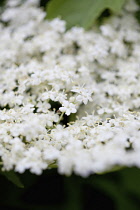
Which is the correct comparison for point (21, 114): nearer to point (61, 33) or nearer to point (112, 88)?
point (112, 88)

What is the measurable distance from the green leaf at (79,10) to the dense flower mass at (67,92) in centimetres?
4

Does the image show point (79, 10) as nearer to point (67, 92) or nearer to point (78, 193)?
point (67, 92)

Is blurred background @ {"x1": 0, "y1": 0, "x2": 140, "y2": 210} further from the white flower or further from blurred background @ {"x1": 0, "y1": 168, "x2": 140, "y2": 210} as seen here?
the white flower

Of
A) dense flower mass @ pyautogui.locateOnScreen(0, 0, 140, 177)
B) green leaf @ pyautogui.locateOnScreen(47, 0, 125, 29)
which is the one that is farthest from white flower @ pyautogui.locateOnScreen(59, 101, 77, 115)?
green leaf @ pyautogui.locateOnScreen(47, 0, 125, 29)

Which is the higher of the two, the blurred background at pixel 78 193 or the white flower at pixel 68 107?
the white flower at pixel 68 107

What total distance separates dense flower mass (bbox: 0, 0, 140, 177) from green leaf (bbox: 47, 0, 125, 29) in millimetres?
39

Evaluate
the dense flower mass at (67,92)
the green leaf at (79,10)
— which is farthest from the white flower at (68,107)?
the green leaf at (79,10)

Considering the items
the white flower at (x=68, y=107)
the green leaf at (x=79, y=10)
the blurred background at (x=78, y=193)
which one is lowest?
the blurred background at (x=78, y=193)

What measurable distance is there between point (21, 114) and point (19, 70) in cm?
26

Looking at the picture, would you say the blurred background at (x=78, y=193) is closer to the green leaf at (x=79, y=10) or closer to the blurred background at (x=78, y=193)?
the blurred background at (x=78, y=193)

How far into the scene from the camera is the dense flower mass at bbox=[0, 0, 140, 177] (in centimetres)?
82

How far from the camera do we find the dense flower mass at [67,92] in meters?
0.82

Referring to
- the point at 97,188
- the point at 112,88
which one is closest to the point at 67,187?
the point at 97,188

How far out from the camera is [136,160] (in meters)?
0.71
